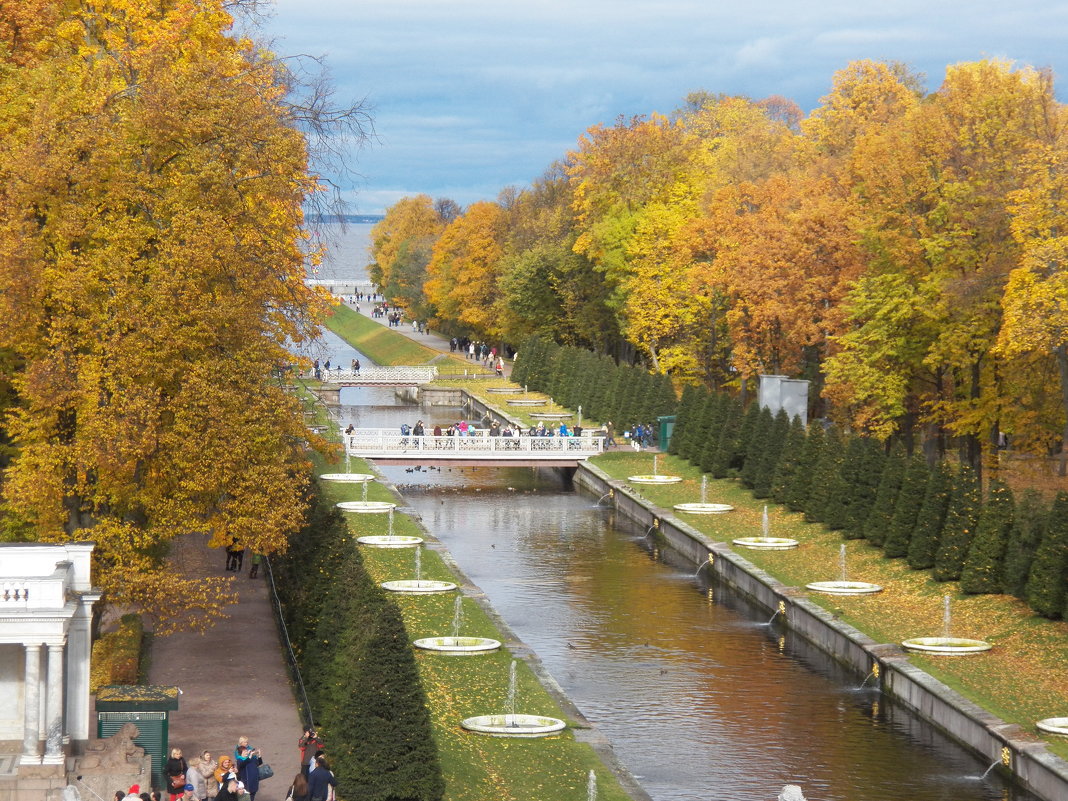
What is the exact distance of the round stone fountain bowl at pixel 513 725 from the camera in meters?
31.3

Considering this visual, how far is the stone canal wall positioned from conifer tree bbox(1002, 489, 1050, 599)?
415cm

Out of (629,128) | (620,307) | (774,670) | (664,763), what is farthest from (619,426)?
(664,763)

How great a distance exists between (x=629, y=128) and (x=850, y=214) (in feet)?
108

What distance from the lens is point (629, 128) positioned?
95.6 m

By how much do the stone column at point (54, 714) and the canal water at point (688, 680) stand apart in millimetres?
10882

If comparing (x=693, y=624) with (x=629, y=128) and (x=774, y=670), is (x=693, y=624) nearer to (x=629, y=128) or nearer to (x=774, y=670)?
(x=774, y=670)

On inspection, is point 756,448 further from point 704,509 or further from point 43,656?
point 43,656

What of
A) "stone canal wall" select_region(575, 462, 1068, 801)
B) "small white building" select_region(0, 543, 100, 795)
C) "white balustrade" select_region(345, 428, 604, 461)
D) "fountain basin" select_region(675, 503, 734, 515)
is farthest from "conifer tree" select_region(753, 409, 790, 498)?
"small white building" select_region(0, 543, 100, 795)

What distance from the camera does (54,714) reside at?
2655 centimetres

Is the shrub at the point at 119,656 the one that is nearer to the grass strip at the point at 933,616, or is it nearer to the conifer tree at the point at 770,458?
the grass strip at the point at 933,616

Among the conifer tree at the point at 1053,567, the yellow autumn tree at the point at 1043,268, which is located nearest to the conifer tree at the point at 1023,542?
the conifer tree at the point at 1053,567

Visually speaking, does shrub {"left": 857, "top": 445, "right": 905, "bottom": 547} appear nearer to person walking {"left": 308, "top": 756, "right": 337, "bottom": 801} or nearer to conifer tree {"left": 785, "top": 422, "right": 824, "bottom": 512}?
conifer tree {"left": 785, "top": 422, "right": 824, "bottom": 512}

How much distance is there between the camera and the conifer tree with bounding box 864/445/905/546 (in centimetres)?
5022

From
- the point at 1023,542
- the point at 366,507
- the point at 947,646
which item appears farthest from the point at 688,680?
the point at 366,507
